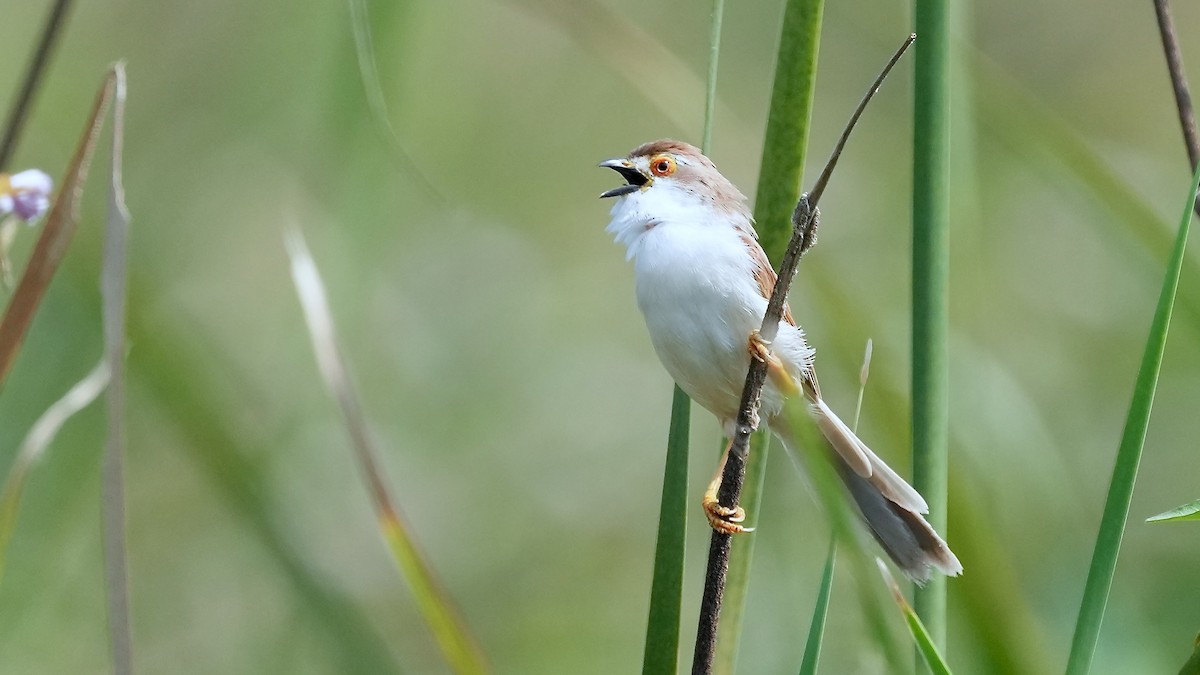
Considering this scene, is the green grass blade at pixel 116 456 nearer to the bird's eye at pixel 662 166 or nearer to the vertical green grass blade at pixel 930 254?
the vertical green grass blade at pixel 930 254

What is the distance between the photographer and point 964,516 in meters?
1.47

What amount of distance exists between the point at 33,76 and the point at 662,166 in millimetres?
1087

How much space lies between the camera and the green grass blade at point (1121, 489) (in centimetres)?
109

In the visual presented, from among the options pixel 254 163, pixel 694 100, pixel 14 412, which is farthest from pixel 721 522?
pixel 254 163

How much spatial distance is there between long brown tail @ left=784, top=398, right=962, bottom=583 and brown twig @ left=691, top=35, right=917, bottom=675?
290 mm

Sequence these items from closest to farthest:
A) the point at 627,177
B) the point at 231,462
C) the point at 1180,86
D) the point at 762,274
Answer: the point at 1180,86 < the point at 231,462 < the point at 762,274 < the point at 627,177

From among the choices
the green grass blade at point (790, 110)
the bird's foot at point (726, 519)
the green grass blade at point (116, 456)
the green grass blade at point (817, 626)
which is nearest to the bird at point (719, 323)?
the bird's foot at point (726, 519)

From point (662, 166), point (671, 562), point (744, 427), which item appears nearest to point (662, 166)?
point (662, 166)

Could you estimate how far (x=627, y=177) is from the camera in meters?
2.16

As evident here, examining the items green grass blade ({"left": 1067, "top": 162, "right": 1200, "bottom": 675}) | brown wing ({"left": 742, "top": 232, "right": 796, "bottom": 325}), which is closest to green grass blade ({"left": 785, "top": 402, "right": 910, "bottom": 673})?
green grass blade ({"left": 1067, "top": 162, "right": 1200, "bottom": 675})

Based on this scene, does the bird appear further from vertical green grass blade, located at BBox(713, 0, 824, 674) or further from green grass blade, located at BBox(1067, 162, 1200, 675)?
green grass blade, located at BBox(1067, 162, 1200, 675)

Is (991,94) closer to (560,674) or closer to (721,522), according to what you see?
(721,522)

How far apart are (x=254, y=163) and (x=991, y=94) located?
2942 millimetres

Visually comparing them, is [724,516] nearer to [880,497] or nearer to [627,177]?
[880,497]
